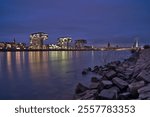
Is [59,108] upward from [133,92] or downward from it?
upward

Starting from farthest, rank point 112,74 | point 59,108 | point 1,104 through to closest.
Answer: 1. point 112,74
2. point 1,104
3. point 59,108

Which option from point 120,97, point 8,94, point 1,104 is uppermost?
point 1,104

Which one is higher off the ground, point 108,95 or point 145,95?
point 145,95

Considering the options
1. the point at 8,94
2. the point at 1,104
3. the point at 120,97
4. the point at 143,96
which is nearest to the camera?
the point at 1,104

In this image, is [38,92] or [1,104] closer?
[1,104]

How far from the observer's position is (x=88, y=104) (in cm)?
289

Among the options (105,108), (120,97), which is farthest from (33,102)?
(120,97)

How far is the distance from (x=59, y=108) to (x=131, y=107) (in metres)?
0.87

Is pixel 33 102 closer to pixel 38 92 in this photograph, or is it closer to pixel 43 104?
pixel 43 104

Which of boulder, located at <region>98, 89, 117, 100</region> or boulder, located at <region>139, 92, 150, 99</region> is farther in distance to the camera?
boulder, located at <region>98, 89, 117, 100</region>

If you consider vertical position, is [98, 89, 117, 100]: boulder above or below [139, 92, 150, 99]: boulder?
below

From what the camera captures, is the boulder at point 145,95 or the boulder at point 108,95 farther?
the boulder at point 108,95

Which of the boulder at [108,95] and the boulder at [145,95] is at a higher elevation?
the boulder at [145,95]

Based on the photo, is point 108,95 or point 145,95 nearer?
point 145,95
